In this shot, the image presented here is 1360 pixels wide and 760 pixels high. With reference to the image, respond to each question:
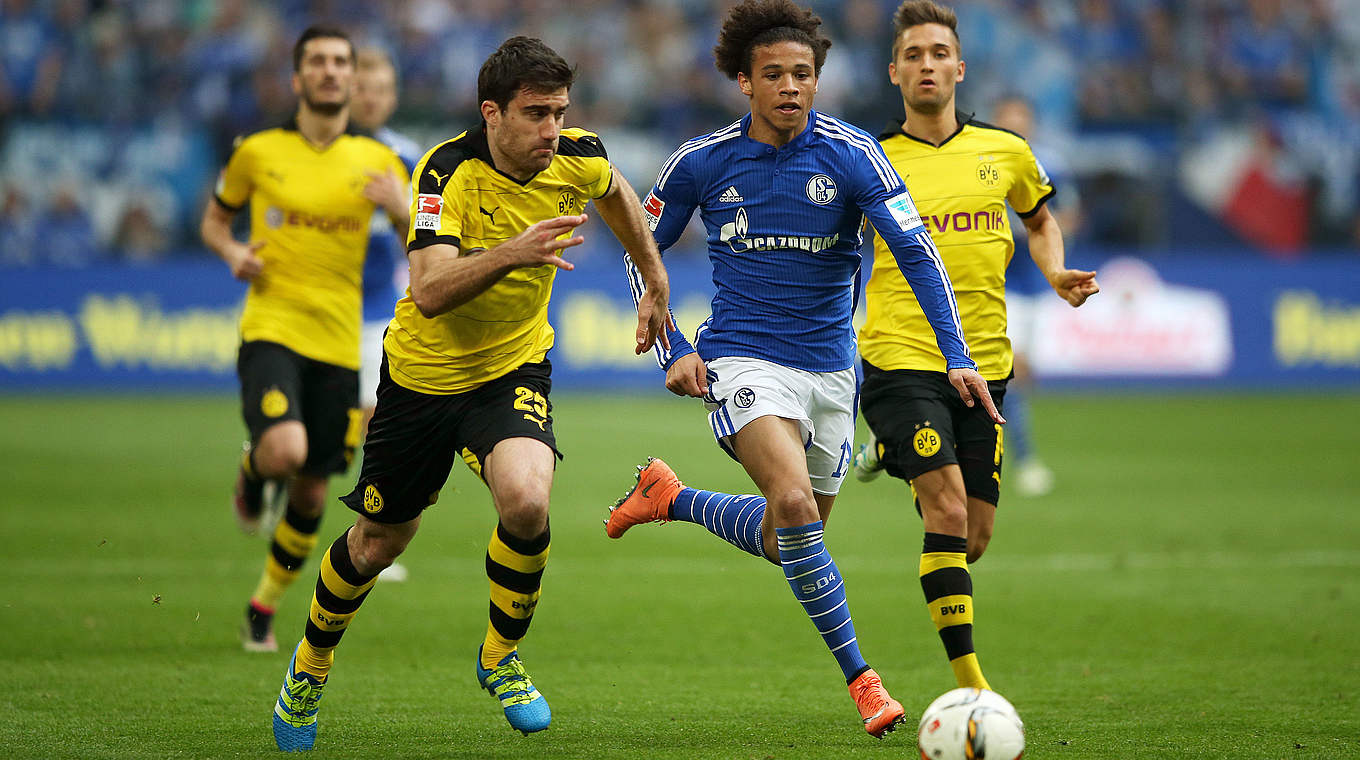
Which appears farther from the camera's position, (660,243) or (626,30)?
(626,30)

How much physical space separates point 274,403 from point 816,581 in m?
2.88

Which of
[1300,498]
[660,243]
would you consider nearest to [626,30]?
[1300,498]

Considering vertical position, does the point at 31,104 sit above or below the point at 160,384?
above

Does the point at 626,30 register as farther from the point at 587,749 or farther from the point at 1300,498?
the point at 587,749

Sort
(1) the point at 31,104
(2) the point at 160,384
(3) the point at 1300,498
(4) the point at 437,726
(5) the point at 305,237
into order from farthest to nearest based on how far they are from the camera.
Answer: (1) the point at 31,104 → (2) the point at 160,384 → (3) the point at 1300,498 → (5) the point at 305,237 → (4) the point at 437,726

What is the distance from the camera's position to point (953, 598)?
5258 mm

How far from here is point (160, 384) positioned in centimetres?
1839

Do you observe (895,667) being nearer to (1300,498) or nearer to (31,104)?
(1300,498)

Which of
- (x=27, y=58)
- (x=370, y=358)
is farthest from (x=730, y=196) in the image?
(x=27, y=58)

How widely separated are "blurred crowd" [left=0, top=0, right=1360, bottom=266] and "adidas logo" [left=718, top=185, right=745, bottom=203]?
14.3 meters

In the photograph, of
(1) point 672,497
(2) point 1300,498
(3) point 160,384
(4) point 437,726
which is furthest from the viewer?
(3) point 160,384

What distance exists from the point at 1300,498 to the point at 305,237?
7.68 m

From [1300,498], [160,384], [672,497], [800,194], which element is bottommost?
[160,384]

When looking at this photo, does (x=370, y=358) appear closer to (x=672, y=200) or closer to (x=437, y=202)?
(x=672, y=200)
